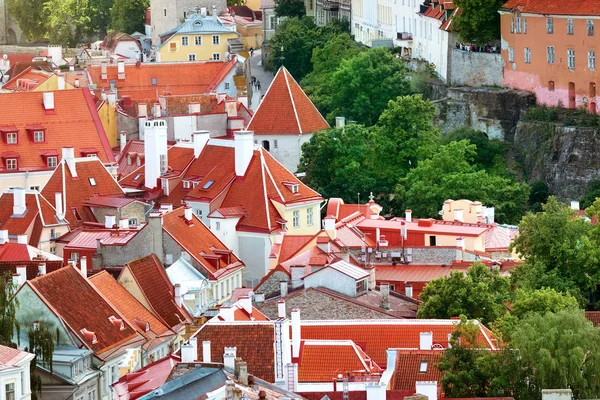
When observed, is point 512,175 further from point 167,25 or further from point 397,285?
point 167,25

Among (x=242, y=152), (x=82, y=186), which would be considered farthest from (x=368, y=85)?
(x=82, y=186)

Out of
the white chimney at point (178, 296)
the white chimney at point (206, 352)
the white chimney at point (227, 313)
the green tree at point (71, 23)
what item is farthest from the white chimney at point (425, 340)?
the green tree at point (71, 23)

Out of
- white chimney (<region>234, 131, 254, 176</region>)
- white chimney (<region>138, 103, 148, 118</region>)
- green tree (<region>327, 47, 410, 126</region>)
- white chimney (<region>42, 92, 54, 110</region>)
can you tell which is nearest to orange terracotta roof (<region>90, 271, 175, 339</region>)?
white chimney (<region>234, 131, 254, 176</region>)

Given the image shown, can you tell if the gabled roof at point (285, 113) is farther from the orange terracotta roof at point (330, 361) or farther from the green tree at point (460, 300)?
the orange terracotta roof at point (330, 361)

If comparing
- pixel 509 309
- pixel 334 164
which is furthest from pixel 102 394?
pixel 334 164

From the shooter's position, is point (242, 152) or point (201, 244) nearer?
point (201, 244)

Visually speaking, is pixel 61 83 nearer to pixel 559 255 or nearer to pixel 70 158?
pixel 70 158

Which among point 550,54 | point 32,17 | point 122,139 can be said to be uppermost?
point 32,17
